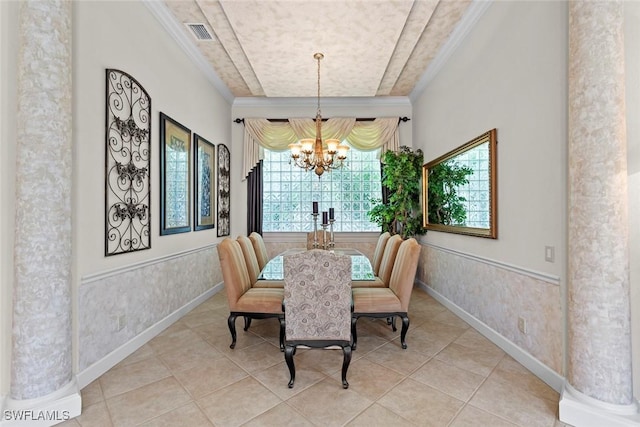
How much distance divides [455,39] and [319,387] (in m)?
3.75

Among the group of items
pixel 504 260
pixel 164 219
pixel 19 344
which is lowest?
pixel 19 344

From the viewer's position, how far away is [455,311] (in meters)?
3.55

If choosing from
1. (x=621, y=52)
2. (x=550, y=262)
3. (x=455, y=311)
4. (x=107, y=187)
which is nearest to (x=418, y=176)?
(x=455, y=311)

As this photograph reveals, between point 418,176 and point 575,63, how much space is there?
9.81ft

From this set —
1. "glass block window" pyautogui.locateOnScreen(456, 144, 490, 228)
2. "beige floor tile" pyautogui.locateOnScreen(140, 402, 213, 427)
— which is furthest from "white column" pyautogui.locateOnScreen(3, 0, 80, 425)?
"glass block window" pyautogui.locateOnScreen(456, 144, 490, 228)

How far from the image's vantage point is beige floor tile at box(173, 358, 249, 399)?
2.09 metres

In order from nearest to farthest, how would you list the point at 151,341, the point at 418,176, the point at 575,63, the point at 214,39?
the point at 575,63
the point at 151,341
the point at 214,39
the point at 418,176

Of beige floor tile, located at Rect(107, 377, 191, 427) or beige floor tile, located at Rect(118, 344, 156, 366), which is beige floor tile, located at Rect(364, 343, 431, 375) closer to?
beige floor tile, located at Rect(107, 377, 191, 427)

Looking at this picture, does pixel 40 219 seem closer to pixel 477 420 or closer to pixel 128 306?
pixel 128 306

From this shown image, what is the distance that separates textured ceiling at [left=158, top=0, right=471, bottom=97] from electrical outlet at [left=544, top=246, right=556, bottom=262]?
2.32 m

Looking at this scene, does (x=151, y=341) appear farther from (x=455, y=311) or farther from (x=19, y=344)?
(x=455, y=311)

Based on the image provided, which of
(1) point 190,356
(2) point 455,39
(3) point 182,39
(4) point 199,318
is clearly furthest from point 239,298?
(2) point 455,39

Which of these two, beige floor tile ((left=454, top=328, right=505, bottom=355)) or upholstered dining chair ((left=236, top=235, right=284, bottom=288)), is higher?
upholstered dining chair ((left=236, top=235, right=284, bottom=288))

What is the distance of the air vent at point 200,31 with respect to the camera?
3184mm
